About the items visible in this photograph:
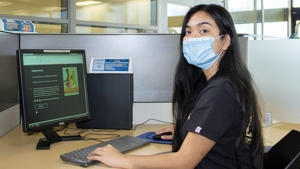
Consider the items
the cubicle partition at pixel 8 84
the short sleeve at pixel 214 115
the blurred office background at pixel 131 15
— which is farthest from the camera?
the blurred office background at pixel 131 15

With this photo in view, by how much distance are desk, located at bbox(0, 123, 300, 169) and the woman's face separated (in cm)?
49

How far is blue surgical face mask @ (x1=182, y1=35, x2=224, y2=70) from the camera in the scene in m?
1.29

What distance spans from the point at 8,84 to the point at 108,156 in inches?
31.9

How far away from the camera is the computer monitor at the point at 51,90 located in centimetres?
139

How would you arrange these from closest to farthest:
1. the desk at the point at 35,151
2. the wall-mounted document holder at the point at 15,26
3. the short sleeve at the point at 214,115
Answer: the short sleeve at the point at 214,115 < the desk at the point at 35,151 < the wall-mounted document holder at the point at 15,26

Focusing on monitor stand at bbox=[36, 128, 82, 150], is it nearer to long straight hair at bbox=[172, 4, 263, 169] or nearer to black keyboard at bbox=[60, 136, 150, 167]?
black keyboard at bbox=[60, 136, 150, 167]

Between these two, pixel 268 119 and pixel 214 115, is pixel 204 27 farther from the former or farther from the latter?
pixel 268 119

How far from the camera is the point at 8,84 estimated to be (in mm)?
1723

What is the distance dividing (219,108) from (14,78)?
119 cm

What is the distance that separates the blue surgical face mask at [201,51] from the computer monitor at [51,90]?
1.80 feet

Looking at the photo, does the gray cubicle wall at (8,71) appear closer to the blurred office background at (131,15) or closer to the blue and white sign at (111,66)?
the blue and white sign at (111,66)

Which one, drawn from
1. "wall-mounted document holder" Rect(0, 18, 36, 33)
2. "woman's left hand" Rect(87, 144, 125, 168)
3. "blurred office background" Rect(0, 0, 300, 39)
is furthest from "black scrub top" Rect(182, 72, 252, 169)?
"blurred office background" Rect(0, 0, 300, 39)

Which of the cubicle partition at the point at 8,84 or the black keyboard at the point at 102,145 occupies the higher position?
the cubicle partition at the point at 8,84

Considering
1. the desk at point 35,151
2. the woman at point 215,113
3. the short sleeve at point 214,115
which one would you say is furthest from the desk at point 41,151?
the short sleeve at point 214,115
